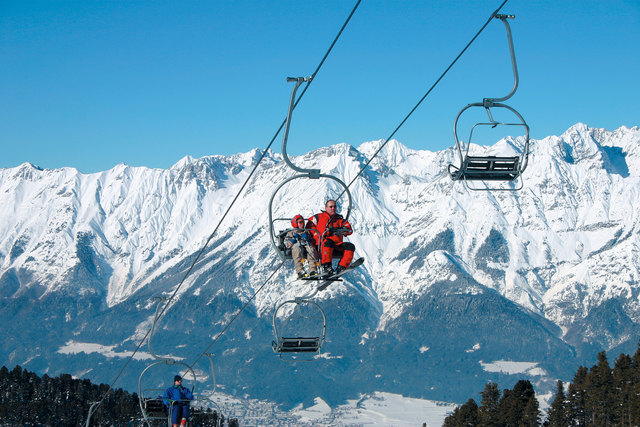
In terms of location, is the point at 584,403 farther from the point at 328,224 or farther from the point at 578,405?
the point at 328,224

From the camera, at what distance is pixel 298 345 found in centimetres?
3534

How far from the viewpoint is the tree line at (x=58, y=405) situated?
105m

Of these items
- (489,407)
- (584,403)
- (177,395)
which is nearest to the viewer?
(177,395)

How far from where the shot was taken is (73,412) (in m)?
108

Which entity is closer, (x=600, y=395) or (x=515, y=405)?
(x=600, y=395)

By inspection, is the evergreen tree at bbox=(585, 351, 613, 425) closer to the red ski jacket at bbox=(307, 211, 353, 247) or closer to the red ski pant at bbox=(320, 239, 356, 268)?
the red ski pant at bbox=(320, 239, 356, 268)

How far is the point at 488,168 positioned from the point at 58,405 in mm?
95657

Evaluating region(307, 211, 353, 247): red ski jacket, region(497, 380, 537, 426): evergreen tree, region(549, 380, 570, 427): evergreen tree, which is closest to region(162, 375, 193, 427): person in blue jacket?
region(307, 211, 353, 247): red ski jacket

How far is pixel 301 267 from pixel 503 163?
27.3 feet

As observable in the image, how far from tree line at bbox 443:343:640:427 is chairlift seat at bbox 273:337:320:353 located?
42074 mm

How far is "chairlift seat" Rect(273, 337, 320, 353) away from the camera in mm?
35000

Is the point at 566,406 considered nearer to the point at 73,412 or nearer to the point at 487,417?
the point at 487,417

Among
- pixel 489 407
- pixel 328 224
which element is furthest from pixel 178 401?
pixel 489 407

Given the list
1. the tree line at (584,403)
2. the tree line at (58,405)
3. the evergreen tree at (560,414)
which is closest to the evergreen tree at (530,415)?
the tree line at (584,403)
